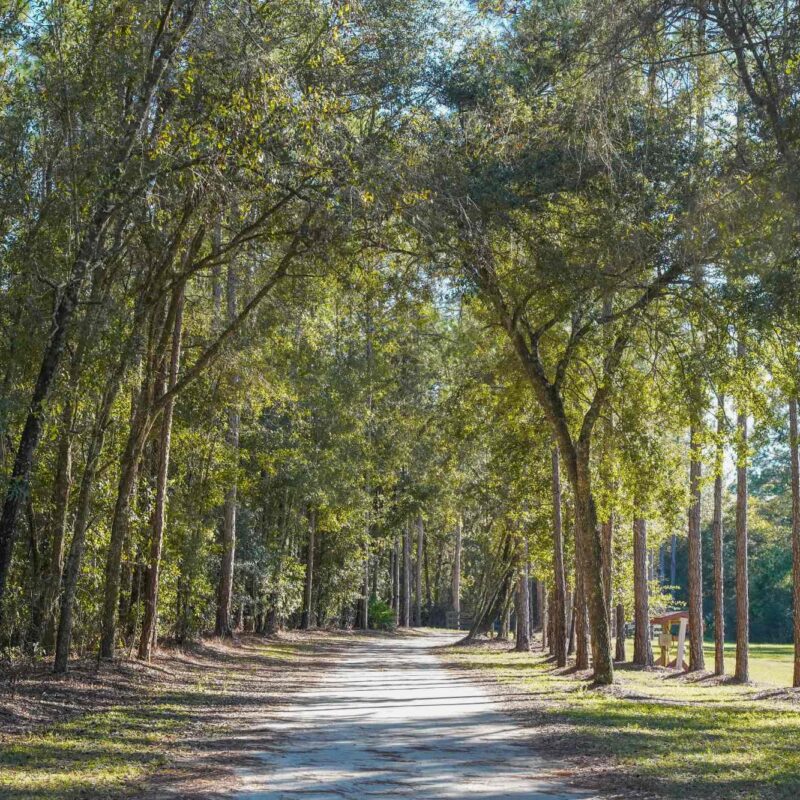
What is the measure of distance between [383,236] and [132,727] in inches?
291

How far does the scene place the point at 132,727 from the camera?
11570 mm

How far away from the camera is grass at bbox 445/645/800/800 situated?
28.8 ft

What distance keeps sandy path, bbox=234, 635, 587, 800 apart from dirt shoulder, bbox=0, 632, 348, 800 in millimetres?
415

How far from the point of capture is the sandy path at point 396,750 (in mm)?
8086

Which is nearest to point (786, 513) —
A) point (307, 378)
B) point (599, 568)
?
point (307, 378)

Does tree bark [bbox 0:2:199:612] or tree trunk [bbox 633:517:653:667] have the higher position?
tree bark [bbox 0:2:199:612]

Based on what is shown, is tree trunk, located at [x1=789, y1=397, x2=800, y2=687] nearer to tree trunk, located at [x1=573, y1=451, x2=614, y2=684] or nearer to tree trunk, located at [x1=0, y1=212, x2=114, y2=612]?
tree trunk, located at [x1=573, y1=451, x2=614, y2=684]

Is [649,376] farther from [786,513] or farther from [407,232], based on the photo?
[786,513]

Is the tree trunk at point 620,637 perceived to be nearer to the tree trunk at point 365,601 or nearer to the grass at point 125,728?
the grass at point 125,728

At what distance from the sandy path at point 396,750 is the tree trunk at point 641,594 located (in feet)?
29.4

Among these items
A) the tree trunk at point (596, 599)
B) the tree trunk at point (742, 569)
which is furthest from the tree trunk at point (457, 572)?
the tree trunk at point (596, 599)

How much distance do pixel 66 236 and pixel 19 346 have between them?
1.66 meters

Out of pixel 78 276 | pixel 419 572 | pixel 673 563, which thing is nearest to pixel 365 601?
pixel 419 572

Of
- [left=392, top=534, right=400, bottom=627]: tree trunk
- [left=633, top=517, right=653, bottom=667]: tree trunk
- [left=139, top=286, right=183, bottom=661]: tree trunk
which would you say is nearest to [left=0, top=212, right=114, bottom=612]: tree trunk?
[left=139, top=286, right=183, bottom=661]: tree trunk
